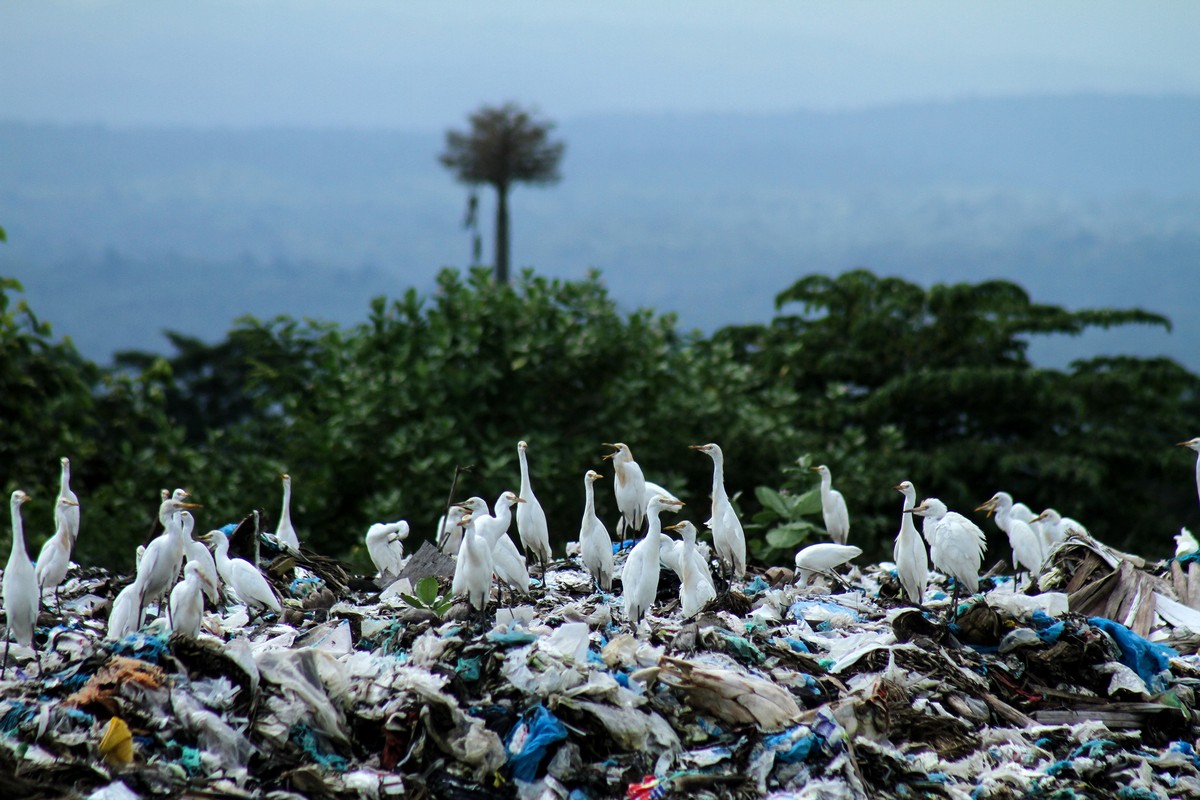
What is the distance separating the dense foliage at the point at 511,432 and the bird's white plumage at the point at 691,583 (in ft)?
8.83

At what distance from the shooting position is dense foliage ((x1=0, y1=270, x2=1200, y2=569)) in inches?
485

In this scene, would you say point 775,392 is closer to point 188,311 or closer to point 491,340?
point 491,340

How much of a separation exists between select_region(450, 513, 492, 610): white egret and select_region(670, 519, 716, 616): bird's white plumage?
1.15m

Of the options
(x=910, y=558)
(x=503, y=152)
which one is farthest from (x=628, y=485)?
(x=503, y=152)

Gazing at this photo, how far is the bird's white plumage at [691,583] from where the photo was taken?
20.5ft

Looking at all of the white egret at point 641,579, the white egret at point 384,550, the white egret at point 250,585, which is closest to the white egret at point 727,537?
the white egret at point 641,579

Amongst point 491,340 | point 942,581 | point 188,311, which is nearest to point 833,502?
point 942,581

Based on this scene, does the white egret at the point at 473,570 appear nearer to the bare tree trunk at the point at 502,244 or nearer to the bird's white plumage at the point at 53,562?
the bird's white plumage at the point at 53,562

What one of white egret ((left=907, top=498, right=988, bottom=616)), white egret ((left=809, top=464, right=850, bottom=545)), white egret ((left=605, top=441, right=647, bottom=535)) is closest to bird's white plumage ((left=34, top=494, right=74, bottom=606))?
white egret ((left=605, top=441, right=647, bottom=535))

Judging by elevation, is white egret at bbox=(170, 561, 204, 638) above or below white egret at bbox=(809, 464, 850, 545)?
above

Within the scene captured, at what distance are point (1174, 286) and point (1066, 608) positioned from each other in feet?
700

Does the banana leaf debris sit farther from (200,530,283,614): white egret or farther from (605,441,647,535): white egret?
(605,441,647,535): white egret

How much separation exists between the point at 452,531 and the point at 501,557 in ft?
2.41

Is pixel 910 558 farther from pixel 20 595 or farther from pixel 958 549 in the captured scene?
pixel 20 595
